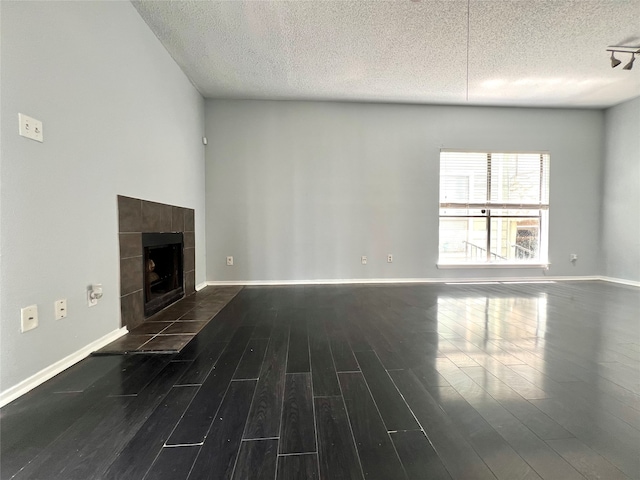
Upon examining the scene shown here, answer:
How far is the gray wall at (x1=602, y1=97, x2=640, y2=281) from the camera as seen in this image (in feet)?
13.5

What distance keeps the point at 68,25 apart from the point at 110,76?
40cm

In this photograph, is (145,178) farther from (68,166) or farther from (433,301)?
(433,301)

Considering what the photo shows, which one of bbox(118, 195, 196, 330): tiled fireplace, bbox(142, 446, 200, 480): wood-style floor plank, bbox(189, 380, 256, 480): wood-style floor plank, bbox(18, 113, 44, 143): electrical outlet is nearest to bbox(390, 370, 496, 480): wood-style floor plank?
bbox(189, 380, 256, 480): wood-style floor plank

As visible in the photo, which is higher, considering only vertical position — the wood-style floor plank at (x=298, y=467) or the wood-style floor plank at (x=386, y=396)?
the wood-style floor plank at (x=298, y=467)

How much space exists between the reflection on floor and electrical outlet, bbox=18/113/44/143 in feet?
4.68

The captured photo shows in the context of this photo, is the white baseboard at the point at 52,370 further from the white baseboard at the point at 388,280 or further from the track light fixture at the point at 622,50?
the track light fixture at the point at 622,50

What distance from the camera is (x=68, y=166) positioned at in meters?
1.71

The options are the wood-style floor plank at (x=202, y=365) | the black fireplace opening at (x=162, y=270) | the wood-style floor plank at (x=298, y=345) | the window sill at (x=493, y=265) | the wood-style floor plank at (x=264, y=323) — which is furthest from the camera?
the window sill at (x=493, y=265)

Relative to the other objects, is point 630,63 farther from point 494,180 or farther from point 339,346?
point 339,346

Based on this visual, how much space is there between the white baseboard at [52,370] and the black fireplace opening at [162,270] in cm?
56

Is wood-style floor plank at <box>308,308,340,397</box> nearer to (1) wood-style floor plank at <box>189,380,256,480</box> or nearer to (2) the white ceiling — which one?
(1) wood-style floor plank at <box>189,380,256,480</box>

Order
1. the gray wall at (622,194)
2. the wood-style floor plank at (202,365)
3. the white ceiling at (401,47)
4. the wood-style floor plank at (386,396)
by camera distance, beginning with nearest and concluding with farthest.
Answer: the wood-style floor plank at (386,396) → the wood-style floor plank at (202,365) → the white ceiling at (401,47) → the gray wall at (622,194)

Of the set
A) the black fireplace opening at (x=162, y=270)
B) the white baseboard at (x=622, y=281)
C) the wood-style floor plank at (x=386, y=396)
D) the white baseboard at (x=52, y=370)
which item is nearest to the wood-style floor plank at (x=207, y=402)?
the wood-style floor plank at (x=386, y=396)

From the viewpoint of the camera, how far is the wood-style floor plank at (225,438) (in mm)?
932
